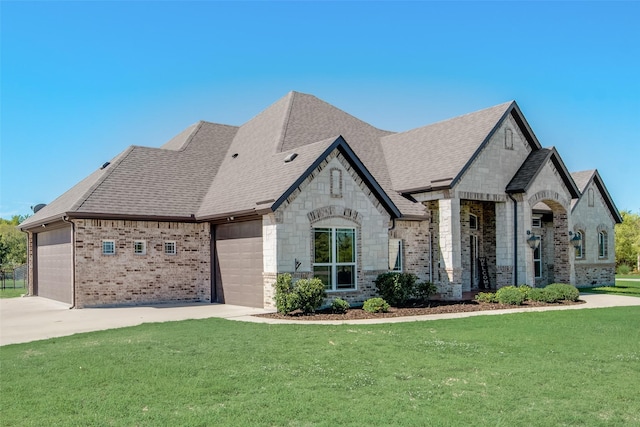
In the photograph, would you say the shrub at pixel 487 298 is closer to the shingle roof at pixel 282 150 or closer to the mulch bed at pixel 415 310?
the mulch bed at pixel 415 310

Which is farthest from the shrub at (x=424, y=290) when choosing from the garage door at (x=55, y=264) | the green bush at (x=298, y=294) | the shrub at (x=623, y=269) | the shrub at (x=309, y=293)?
the shrub at (x=623, y=269)

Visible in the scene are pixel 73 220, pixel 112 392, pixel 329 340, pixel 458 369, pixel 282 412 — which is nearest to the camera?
pixel 282 412

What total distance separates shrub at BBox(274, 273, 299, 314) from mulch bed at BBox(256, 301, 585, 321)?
0.68 feet

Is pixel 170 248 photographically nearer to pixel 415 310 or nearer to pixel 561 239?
pixel 415 310

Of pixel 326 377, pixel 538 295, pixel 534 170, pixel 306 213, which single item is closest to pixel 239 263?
pixel 306 213

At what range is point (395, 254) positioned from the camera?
2220 cm

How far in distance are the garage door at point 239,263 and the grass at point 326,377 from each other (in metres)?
5.40

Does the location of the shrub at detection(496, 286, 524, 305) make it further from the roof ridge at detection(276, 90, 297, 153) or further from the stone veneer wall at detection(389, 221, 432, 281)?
the roof ridge at detection(276, 90, 297, 153)

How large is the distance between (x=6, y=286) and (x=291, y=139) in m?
23.1

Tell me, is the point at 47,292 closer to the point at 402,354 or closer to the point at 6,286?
the point at 6,286

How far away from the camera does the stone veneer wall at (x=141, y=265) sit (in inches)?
795

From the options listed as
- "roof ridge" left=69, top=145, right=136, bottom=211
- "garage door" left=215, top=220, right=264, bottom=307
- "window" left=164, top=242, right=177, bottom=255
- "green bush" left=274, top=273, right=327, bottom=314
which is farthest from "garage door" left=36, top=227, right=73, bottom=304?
"green bush" left=274, top=273, right=327, bottom=314

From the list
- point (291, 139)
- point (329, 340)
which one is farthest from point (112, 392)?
point (291, 139)

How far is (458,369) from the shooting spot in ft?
31.2
